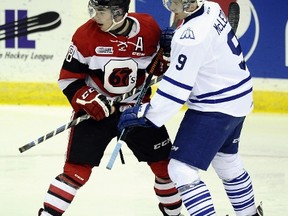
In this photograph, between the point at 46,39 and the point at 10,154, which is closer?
the point at 10,154

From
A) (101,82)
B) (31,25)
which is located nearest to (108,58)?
(101,82)

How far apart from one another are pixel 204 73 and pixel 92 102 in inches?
19.1

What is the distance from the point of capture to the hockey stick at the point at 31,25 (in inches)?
242

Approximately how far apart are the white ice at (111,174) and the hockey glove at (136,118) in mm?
854

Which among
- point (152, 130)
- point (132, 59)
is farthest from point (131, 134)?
point (132, 59)

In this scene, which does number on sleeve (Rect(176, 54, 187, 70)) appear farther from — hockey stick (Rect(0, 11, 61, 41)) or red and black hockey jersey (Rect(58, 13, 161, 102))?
hockey stick (Rect(0, 11, 61, 41))

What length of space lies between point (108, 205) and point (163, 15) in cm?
235

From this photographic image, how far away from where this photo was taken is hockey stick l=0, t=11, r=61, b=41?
6.15 meters

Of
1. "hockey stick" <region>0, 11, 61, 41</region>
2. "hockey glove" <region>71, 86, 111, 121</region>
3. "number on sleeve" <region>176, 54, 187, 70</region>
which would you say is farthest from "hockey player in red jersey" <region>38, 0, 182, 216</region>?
"hockey stick" <region>0, 11, 61, 41</region>

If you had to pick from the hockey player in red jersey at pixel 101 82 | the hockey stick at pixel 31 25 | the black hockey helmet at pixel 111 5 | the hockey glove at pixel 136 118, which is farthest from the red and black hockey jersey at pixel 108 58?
the hockey stick at pixel 31 25

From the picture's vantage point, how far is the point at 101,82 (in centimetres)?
348

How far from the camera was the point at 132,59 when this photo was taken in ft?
11.3

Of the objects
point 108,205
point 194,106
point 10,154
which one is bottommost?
point 10,154

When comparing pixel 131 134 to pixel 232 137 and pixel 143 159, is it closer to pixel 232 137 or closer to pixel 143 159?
pixel 143 159
